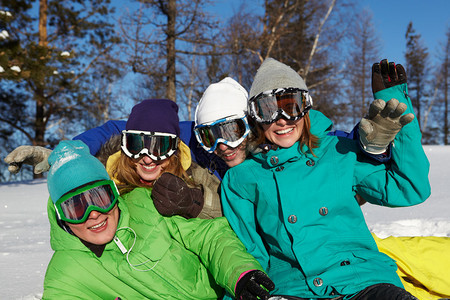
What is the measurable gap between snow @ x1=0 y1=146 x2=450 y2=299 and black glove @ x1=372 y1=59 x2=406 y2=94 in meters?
2.93

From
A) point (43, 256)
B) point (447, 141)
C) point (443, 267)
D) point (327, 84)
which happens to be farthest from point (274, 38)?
point (447, 141)

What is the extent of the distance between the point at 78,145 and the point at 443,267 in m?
2.38

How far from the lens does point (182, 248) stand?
2.31 m

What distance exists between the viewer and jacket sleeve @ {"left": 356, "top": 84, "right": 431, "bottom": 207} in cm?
181

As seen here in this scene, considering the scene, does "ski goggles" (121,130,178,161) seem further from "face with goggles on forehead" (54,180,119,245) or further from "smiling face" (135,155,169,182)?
"face with goggles on forehead" (54,180,119,245)

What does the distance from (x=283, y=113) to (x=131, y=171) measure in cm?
110

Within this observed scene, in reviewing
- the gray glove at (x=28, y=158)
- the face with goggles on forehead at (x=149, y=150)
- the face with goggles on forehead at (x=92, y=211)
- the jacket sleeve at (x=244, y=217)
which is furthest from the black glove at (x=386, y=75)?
the gray glove at (x=28, y=158)

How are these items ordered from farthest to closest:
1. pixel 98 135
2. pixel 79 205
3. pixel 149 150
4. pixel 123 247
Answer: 1. pixel 98 135
2. pixel 149 150
3. pixel 123 247
4. pixel 79 205

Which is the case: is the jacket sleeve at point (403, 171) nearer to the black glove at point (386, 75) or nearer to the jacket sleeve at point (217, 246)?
the black glove at point (386, 75)

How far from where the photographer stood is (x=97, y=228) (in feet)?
6.82

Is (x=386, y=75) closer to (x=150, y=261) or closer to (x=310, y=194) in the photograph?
(x=310, y=194)

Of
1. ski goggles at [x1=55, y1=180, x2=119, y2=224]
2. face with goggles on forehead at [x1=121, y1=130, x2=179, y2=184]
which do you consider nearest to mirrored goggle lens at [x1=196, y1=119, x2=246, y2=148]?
face with goggles on forehead at [x1=121, y1=130, x2=179, y2=184]

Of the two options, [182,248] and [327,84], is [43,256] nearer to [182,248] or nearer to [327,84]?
[182,248]

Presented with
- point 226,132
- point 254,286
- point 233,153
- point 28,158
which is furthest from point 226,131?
point 28,158
